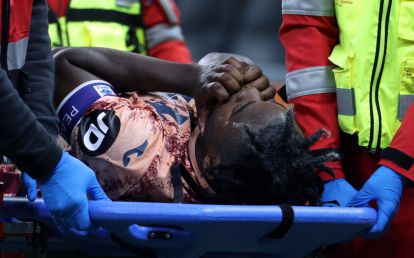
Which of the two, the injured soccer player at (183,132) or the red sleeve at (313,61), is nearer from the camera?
the injured soccer player at (183,132)

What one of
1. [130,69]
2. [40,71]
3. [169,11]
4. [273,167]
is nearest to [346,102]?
[273,167]

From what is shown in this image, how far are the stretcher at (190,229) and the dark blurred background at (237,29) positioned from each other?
2.77m

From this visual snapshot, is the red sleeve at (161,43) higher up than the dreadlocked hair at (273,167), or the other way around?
the dreadlocked hair at (273,167)

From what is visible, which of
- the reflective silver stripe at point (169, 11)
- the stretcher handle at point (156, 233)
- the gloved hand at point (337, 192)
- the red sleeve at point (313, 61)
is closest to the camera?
the stretcher handle at point (156, 233)

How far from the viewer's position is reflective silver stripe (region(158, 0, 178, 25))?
3.51 m

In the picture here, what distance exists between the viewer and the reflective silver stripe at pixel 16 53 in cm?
207

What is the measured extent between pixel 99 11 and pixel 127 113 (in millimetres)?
1172

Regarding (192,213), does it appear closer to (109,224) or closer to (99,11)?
(109,224)

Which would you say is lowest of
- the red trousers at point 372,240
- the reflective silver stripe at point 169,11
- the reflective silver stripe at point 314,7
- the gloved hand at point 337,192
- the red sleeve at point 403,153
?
the red trousers at point 372,240

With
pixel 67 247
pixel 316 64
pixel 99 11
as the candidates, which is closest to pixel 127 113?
pixel 67 247

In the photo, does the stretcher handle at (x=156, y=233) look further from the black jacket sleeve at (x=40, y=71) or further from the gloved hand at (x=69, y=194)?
the black jacket sleeve at (x=40, y=71)

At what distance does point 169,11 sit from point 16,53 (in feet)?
4.93

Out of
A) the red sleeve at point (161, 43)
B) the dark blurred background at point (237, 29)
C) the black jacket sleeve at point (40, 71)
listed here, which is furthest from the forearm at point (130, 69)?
the dark blurred background at point (237, 29)

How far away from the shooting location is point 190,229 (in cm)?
196
